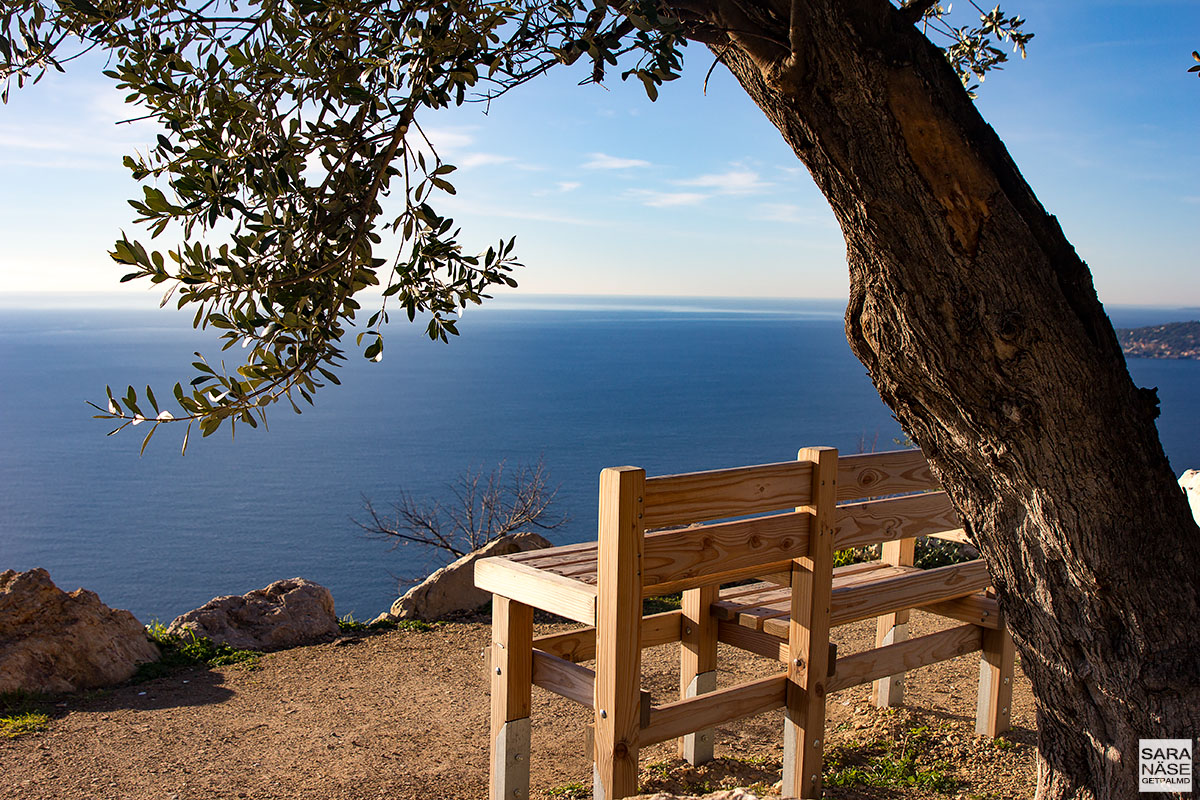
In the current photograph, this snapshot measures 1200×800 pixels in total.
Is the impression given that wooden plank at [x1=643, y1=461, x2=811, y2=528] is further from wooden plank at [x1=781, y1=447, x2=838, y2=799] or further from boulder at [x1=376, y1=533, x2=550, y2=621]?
boulder at [x1=376, y1=533, x2=550, y2=621]

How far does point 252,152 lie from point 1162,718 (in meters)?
2.91

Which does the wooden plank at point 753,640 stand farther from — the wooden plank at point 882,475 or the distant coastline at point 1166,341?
the distant coastline at point 1166,341

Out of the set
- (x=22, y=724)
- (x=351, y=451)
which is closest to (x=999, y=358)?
(x=22, y=724)

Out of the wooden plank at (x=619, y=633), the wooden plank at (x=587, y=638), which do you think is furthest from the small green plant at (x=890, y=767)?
the wooden plank at (x=619, y=633)

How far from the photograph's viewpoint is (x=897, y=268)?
226cm

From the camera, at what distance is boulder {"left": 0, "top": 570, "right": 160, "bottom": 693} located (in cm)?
514

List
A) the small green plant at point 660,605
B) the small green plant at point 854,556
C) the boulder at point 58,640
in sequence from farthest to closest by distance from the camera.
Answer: the small green plant at point 854,556 → the small green plant at point 660,605 → the boulder at point 58,640

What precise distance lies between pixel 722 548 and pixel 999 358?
1.31 metres

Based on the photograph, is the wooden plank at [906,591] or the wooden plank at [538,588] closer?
the wooden plank at [538,588]

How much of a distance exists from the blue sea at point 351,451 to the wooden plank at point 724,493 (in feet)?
30.5

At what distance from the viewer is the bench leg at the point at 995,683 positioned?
445cm

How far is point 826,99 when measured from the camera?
2.19m

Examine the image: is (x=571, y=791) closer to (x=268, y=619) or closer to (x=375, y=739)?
(x=375, y=739)

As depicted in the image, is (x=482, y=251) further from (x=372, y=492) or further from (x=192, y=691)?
(x=372, y=492)
